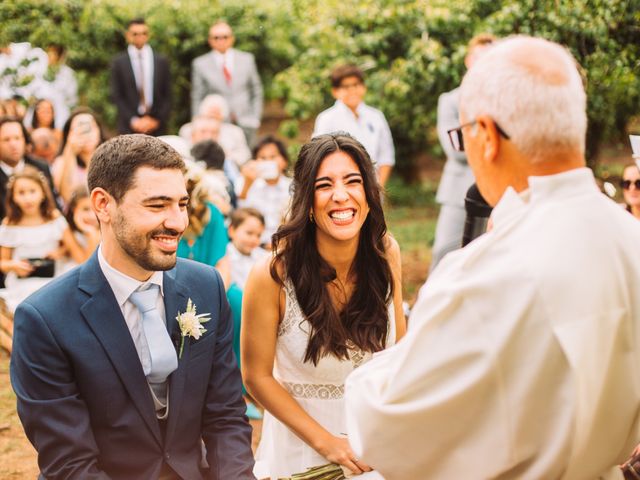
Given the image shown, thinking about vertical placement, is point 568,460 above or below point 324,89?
below

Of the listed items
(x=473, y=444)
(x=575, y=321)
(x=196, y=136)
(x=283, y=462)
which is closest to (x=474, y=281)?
(x=575, y=321)

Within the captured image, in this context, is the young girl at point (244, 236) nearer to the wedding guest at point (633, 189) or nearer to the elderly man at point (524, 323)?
the wedding guest at point (633, 189)

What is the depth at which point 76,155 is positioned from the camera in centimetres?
797

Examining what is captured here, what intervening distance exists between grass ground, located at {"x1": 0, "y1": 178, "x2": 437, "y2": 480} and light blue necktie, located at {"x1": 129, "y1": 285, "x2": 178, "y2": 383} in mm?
1409

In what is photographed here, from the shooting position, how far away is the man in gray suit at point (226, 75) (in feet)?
36.7

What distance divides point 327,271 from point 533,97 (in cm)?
187

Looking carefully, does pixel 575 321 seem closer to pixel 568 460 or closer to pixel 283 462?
pixel 568 460

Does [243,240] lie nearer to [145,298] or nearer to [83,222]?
[83,222]

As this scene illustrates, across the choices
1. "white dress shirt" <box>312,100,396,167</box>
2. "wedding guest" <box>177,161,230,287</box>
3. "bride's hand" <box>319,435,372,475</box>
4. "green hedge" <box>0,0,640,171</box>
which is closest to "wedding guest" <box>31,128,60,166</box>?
"green hedge" <box>0,0,640,171</box>

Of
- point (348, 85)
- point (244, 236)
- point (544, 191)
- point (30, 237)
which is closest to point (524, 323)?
point (544, 191)

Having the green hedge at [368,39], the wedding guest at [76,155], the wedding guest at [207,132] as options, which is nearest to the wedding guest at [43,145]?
the wedding guest at [76,155]

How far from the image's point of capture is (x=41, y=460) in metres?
2.93

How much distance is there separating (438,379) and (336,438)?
1621 mm

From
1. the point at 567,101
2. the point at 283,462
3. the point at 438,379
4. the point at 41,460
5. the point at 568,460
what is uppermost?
the point at 567,101
